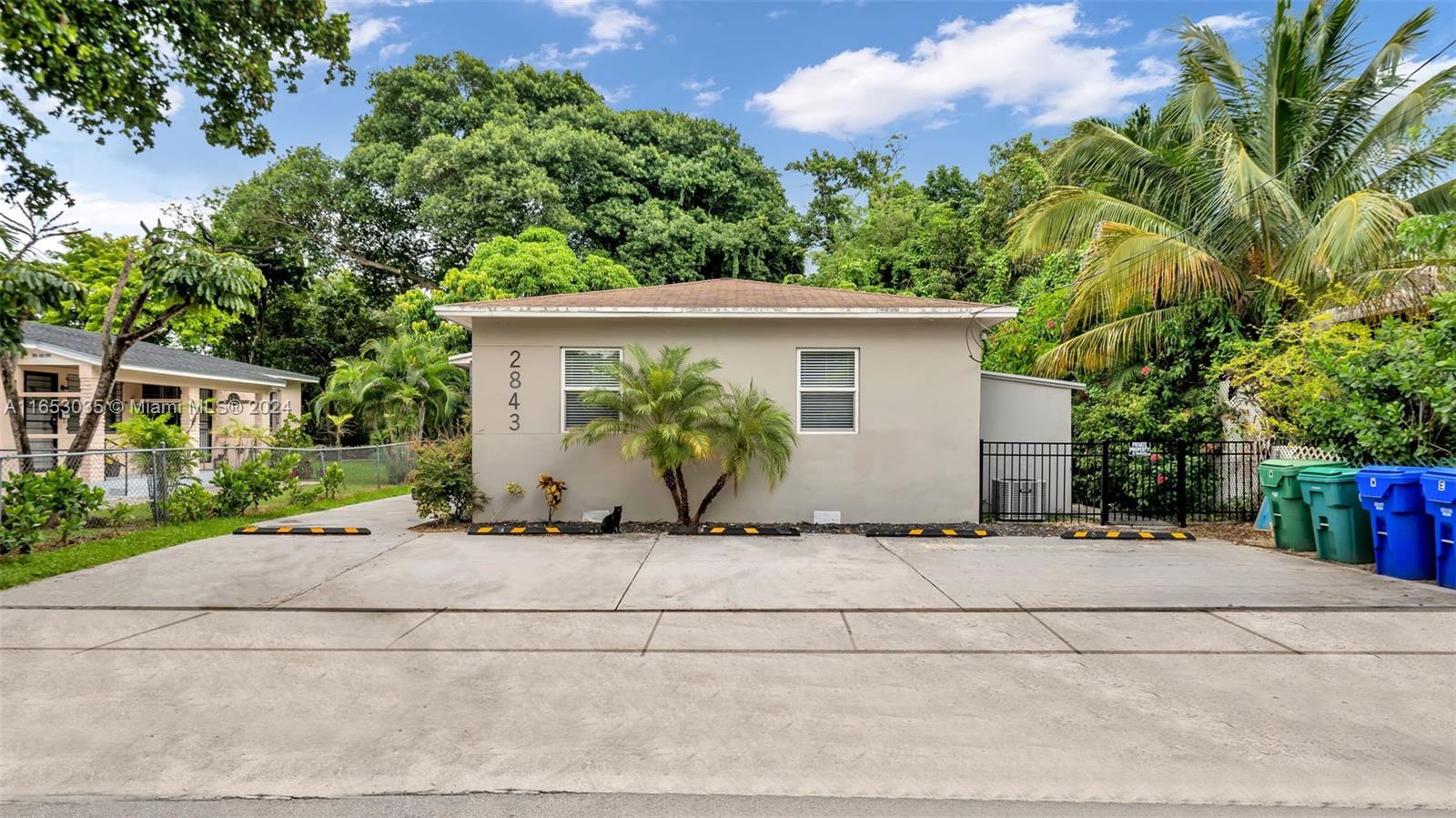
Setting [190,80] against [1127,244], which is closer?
[190,80]

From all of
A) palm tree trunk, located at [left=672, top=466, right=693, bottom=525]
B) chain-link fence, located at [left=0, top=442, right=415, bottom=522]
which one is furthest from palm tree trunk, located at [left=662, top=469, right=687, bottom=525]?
chain-link fence, located at [left=0, top=442, right=415, bottom=522]

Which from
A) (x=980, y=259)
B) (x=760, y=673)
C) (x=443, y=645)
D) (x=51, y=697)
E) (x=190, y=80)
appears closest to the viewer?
(x=51, y=697)

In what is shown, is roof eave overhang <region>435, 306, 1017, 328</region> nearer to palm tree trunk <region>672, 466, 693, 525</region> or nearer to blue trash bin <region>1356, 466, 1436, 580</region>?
palm tree trunk <region>672, 466, 693, 525</region>

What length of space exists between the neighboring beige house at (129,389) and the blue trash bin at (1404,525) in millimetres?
20112

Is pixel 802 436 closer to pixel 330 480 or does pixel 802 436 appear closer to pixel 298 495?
pixel 298 495

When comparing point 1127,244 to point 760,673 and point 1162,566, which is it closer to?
point 1162,566

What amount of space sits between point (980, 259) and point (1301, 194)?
10.5m

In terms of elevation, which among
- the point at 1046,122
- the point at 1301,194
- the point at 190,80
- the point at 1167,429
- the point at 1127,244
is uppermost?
the point at 1046,122

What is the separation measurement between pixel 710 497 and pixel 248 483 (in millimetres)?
8052

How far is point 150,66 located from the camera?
10430mm

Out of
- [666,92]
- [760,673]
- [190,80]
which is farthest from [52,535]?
[666,92]

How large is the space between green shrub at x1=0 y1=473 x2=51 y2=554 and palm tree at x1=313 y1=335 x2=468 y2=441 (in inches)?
442

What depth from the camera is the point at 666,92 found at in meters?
31.7

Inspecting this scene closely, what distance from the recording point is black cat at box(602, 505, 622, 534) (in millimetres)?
10406
